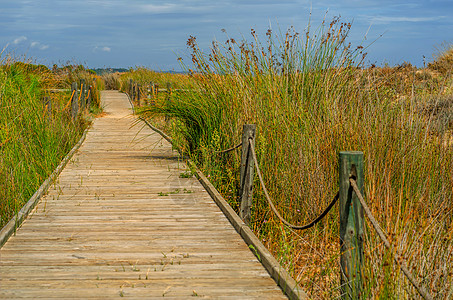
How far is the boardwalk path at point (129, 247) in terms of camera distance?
359 cm

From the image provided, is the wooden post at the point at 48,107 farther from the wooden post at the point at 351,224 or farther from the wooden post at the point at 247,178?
the wooden post at the point at 351,224

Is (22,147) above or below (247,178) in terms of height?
above

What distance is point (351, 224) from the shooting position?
3.16 meters

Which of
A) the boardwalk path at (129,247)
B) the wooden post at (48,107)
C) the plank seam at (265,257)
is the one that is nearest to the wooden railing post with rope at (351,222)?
the plank seam at (265,257)

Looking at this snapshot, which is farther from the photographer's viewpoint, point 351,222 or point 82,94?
point 82,94

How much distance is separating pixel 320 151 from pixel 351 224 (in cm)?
234

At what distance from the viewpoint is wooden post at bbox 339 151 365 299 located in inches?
121

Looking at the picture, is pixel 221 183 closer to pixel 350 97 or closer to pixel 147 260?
pixel 350 97

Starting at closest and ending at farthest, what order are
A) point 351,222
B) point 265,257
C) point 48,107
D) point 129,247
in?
1. point 351,222
2. point 265,257
3. point 129,247
4. point 48,107

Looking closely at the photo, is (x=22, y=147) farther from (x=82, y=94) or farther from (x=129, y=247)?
(x=82, y=94)

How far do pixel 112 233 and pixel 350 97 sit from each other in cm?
362

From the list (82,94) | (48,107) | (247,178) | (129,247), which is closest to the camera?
(129,247)

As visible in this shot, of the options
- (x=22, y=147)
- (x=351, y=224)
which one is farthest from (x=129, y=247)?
(x=22, y=147)

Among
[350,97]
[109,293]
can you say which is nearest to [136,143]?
[350,97]
